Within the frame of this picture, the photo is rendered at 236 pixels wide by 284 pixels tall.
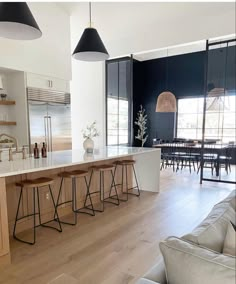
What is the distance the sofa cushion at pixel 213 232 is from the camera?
1063 millimetres

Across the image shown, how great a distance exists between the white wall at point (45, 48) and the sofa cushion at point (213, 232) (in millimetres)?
3979

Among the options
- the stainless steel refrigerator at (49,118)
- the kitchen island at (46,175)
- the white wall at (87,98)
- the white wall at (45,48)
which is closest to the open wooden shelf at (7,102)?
the stainless steel refrigerator at (49,118)

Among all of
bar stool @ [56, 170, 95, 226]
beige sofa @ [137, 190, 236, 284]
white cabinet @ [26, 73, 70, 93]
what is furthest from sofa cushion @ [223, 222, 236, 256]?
white cabinet @ [26, 73, 70, 93]

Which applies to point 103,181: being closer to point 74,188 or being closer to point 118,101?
point 74,188

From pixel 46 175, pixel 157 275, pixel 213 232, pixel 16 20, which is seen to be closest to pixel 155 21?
pixel 16 20

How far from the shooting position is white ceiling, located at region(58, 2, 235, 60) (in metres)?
4.52

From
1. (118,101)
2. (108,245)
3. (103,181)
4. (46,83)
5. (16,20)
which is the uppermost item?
(16,20)

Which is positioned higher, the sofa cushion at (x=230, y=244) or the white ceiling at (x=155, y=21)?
the white ceiling at (x=155, y=21)

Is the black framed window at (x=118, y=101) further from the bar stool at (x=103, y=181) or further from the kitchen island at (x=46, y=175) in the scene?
the bar stool at (x=103, y=181)

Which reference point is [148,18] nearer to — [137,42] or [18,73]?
[137,42]

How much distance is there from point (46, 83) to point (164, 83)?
19.4ft

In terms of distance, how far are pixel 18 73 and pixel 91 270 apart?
3.64m

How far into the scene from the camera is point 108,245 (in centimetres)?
260

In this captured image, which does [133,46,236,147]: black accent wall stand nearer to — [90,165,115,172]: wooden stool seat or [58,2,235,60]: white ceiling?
[58,2,235,60]: white ceiling
